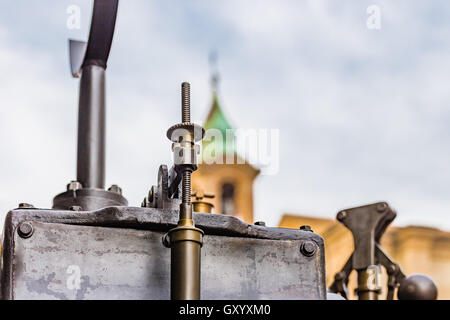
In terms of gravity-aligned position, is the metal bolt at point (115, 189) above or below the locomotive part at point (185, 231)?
above

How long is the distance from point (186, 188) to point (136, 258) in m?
0.26

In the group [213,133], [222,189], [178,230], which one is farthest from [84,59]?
[222,189]

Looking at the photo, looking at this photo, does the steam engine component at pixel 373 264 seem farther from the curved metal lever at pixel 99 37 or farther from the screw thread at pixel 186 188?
the screw thread at pixel 186 188

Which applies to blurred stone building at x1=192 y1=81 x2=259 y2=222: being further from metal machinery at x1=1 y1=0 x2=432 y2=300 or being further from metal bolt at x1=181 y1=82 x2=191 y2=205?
metal bolt at x1=181 y1=82 x2=191 y2=205

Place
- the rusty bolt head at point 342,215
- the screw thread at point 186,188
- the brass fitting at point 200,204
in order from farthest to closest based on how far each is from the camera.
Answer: the rusty bolt head at point 342,215
the brass fitting at point 200,204
the screw thread at point 186,188

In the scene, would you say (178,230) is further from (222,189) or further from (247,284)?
(222,189)

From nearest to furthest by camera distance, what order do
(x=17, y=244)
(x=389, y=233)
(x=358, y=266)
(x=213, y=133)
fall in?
(x=17, y=244), (x=213, y=133), (x=358, y=266), (x=389, y=233)

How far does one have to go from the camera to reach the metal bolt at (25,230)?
6.00 feet

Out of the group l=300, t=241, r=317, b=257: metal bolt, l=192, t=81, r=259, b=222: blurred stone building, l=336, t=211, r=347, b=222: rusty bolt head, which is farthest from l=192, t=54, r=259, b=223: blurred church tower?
l=300, t=241, r=317, b=257: metal bolt

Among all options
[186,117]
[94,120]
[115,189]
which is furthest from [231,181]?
[186,117]

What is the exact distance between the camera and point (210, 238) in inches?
77.9

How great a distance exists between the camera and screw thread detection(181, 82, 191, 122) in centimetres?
182

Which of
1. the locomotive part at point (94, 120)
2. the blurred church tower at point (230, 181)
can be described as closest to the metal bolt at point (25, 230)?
the locomotive part at point (94, 120)

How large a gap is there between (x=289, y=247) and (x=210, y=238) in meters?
0.23
